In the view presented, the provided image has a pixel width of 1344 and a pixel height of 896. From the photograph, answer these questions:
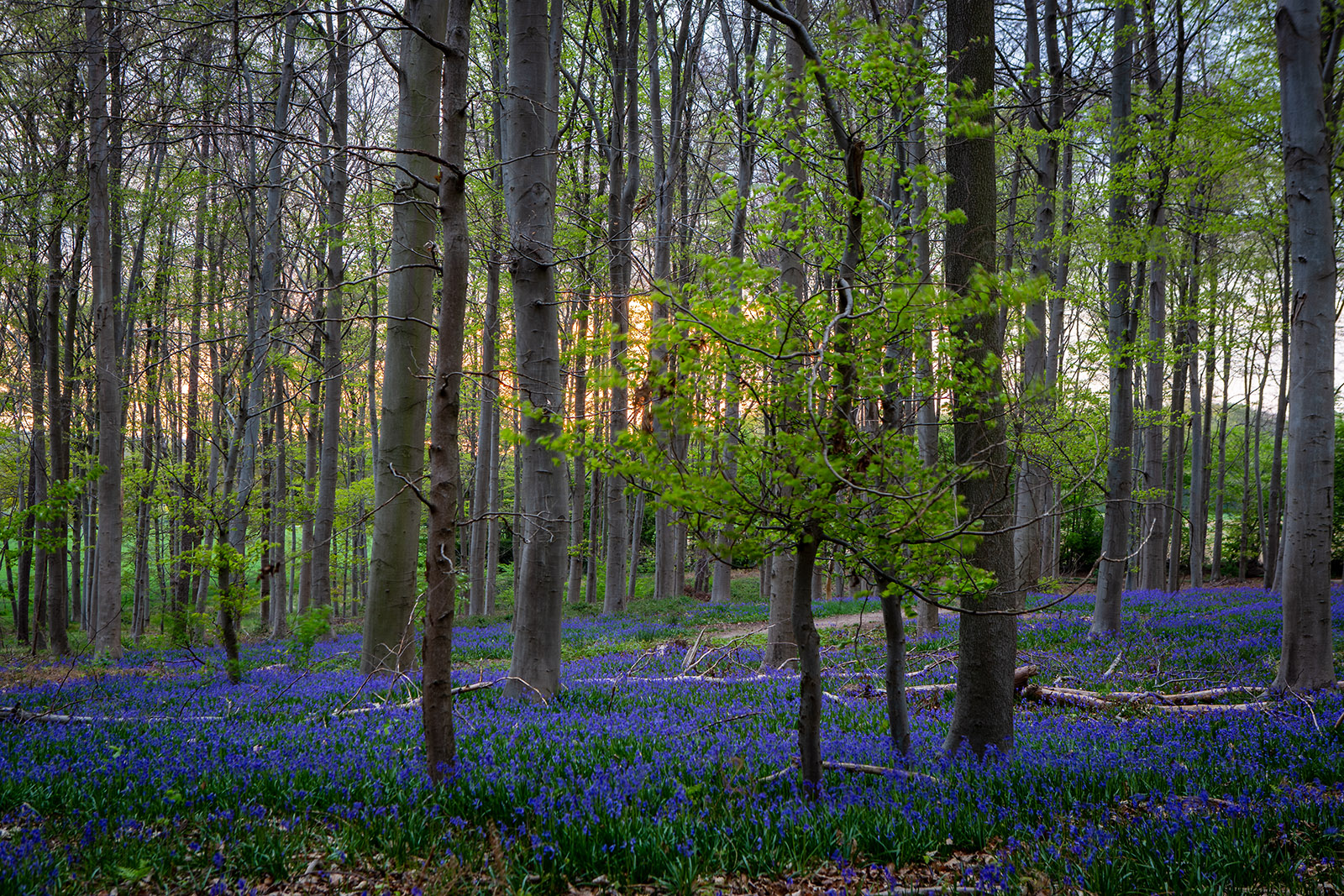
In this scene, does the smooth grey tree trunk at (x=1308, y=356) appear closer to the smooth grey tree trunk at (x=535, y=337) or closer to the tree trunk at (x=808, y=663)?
the tree trunk at (x=808, y=663)

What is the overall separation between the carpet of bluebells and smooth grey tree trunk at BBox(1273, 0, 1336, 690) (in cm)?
82

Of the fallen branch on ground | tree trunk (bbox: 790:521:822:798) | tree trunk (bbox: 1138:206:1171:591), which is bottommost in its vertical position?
the fallen branch on ground

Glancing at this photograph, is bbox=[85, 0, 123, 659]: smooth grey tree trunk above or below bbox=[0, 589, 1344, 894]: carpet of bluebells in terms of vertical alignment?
above

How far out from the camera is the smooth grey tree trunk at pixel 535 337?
687 cm

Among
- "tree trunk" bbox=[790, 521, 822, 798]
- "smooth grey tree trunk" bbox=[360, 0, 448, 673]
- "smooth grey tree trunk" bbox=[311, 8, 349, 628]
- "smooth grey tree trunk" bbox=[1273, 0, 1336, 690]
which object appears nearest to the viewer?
"tree trunk" bbox=[790, 521, 822, 798]

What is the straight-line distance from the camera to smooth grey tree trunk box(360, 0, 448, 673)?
25.8ft

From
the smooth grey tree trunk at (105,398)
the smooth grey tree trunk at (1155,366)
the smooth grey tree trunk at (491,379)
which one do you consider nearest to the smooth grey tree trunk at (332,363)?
the smooth grey tree trunk at (491,379)

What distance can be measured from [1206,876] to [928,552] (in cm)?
174

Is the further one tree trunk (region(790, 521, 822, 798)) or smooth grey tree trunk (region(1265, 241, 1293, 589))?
smooth grey tree trunk (region(1265, 241, 1293, 589))

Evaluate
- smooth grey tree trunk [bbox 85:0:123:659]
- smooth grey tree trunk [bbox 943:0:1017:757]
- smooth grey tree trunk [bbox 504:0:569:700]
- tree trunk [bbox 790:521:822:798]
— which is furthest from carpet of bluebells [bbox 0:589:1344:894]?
smooth grey tree trunk [bbox 85:0:123:659]

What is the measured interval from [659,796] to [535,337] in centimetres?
436

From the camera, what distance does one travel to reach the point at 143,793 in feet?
13.6

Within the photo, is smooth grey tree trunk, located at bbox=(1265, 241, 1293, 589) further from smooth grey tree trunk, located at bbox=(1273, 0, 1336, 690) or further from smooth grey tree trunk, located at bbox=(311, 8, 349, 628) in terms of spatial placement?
smooth grey tree trunk, located at bbox=(311, 8, 349, 628)

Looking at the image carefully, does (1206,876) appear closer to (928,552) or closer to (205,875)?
(928,552)
